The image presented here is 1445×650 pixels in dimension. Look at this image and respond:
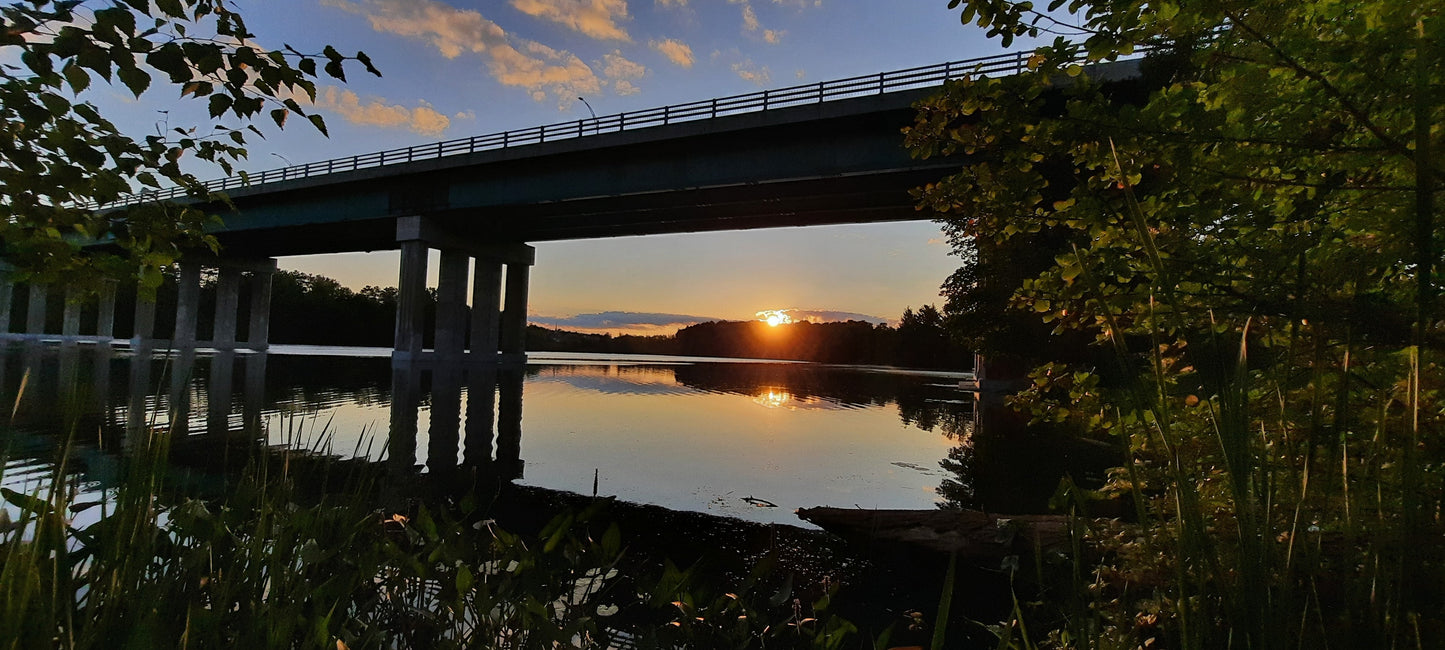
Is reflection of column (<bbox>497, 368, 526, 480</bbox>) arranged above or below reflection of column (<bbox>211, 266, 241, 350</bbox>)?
below

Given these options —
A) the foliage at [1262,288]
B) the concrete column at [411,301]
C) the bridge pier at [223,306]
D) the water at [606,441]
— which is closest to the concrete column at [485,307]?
the concrete column at [411,301]

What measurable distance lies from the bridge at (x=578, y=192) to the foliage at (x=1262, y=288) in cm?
1807

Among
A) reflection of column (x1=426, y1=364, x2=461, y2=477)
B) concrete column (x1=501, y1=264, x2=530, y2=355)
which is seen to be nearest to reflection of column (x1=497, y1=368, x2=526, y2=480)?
reflection of column (x1=426, y1=364, x2=461, y2=477)

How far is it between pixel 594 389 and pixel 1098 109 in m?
28.4

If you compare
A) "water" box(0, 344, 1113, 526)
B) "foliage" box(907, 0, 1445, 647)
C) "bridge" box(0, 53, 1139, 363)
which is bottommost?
"water" box(0, 344, 1113, 526)

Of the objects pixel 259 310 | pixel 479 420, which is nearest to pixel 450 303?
pixel 479 420

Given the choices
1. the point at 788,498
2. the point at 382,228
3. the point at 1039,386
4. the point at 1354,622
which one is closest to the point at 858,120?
the point at 788,498

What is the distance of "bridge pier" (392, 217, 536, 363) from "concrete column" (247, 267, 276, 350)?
2986 cm

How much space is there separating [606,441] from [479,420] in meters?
3.98

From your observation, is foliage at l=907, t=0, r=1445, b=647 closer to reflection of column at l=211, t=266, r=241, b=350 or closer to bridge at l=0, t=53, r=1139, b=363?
bridge at l=0, t=53, r=1139, b=363

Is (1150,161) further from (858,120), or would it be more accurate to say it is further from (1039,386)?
(858,120)

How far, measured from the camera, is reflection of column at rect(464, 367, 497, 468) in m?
10.9

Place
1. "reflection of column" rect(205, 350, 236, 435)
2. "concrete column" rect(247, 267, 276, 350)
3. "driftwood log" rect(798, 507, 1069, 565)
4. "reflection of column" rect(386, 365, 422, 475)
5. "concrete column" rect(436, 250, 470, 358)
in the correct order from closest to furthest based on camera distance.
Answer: "reflection of column" rect(386, 365, 422, 475)
"driftwood log" rect(798, 507, 1069, 565)
"reflection of column" rect(205, 350, 236, 435)
"concrete column" rect(436, 250, 470, 358)
"concrete column" rect(247, 267, 276, 350)

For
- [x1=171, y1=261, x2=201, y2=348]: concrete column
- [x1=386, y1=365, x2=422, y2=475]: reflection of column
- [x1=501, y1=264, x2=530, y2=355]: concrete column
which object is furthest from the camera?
[x1=171, y1=261, x2=201, y2=348]: concrete column
